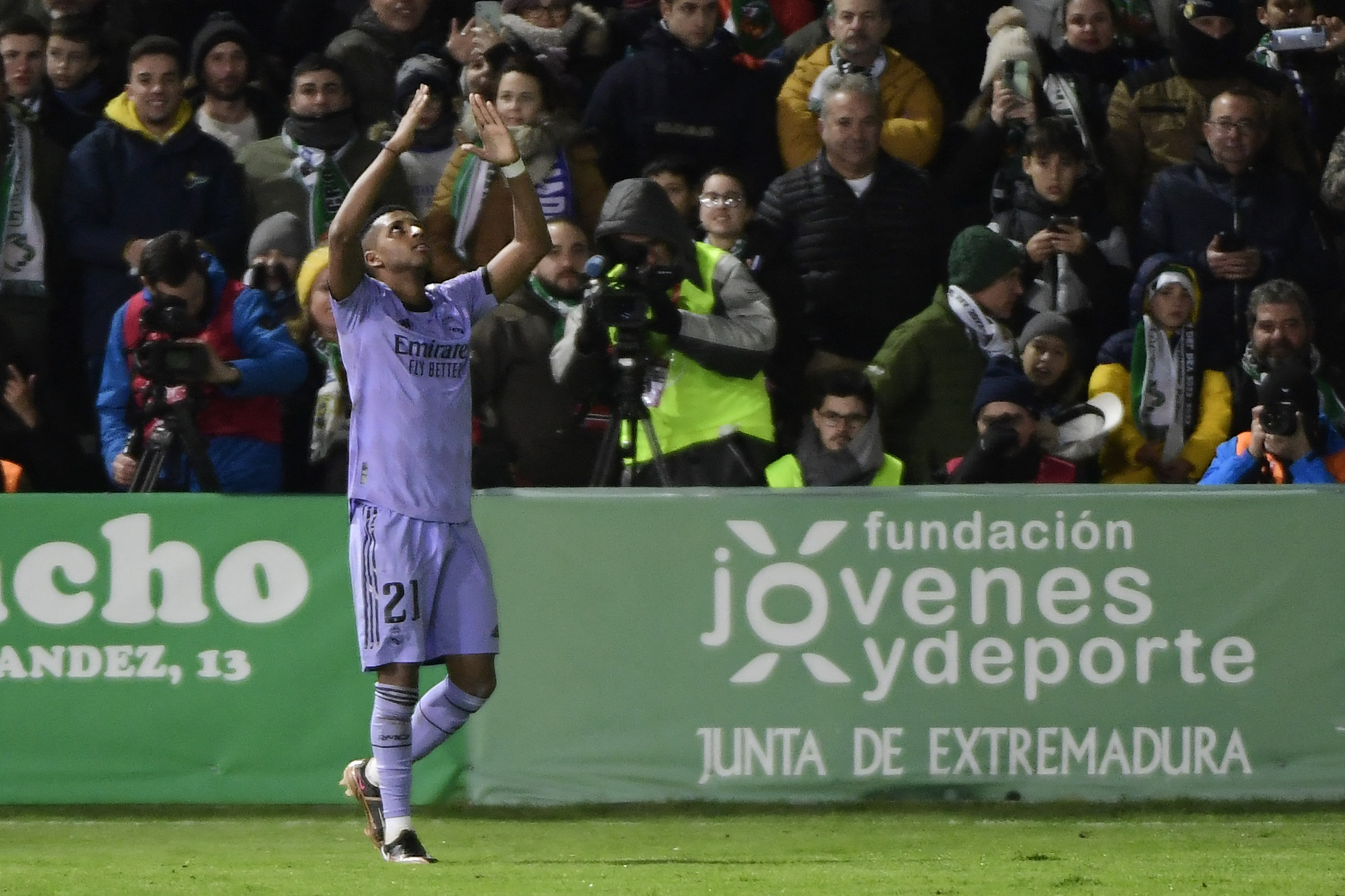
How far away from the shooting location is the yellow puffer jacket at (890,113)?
10586 millimetres

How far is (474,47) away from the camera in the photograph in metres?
10.5

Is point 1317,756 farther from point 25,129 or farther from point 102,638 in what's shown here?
point 25,129

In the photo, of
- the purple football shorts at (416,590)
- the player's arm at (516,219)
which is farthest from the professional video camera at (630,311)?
the purple football shorts at (416,590)

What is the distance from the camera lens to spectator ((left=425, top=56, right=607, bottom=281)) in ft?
32.9

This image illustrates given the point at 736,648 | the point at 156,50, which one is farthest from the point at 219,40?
the point at 736,648

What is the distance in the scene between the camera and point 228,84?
10758mm

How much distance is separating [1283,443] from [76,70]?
5.88 m

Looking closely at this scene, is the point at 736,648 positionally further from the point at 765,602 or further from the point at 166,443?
the point at 166,443

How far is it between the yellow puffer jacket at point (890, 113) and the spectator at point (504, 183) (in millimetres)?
1087

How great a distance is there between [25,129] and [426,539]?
4.05 metres

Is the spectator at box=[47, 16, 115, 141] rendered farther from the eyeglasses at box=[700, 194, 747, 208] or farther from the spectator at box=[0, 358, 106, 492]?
the eyeglasses at box=[700, 194, 747, 208]

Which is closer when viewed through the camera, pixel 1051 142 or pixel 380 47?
pixel 1051 142

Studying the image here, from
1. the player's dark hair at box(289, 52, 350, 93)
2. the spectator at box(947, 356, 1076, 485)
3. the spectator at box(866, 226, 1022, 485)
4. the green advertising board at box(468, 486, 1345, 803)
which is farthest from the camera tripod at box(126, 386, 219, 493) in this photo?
the spectator at box(947, 356, 1076, 485)

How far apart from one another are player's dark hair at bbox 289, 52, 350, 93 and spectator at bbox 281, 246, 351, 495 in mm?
869
